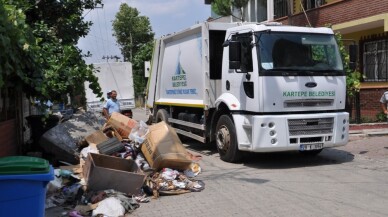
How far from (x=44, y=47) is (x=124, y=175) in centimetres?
443

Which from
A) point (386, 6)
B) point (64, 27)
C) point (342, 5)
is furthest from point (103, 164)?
point (342, 5)

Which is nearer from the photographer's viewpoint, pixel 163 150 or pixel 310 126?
pixel 163 150

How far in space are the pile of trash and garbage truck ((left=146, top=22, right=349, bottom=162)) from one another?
133 centimetres

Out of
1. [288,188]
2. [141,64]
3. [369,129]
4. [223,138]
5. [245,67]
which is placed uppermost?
[141,64]

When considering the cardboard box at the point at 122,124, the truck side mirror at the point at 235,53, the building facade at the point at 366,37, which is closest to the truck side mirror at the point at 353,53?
the truck side mirror at the point at 235,53

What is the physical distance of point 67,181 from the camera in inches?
285

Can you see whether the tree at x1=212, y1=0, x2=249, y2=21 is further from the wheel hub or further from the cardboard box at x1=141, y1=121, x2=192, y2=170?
the cardboard box at x1=141, y1=121, x2=192, y2=170

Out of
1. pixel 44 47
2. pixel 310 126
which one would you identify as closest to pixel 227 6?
pixel 44 47

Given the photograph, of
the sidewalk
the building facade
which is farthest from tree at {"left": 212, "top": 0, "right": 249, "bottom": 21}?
the sidewalk

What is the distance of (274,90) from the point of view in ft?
27.5

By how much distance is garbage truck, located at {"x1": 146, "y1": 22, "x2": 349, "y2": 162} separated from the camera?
843 centimetres

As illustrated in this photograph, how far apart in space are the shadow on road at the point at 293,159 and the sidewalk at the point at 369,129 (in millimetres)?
2407

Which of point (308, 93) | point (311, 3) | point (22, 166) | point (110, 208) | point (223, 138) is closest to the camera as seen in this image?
point (22, 166)

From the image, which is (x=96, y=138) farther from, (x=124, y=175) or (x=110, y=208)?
(x=110, y=208)
